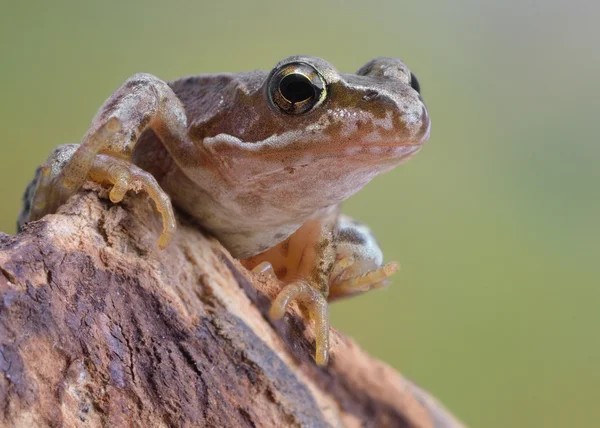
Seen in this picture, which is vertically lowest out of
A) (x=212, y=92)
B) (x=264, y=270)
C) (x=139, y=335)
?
(x=139, y=335)

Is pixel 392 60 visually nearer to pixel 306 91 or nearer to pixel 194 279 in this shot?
pixel 306 91

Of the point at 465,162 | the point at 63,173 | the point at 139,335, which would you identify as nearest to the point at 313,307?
the point at 139,335

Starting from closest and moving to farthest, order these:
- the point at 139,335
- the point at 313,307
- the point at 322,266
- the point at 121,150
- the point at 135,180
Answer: the point at 139,335 < the point at 135,180 < the point at 121,150 < the point at 313,307 < the point at 322,266

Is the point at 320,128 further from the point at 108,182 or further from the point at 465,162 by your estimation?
the point at 465,162

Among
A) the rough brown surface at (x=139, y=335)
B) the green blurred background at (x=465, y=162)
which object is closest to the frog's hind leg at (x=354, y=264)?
the rough brown surface at (x=139, y=335)

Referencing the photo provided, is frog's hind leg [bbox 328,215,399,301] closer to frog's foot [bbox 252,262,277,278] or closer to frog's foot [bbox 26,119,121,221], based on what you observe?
frog's foot [bbox 252,262,277,278]

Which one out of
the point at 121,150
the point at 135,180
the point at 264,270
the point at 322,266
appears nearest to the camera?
the point at 135,180

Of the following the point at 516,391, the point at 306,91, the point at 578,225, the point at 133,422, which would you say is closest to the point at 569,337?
the point at 516,391

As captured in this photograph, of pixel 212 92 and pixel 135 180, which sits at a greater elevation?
pixel 212 92
